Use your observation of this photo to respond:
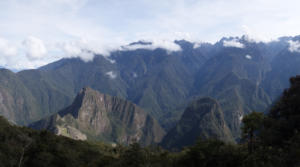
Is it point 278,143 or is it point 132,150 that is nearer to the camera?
point 132,150

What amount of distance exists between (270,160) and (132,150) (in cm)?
2699

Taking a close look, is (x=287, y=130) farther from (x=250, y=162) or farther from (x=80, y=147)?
(x=80, y=147)

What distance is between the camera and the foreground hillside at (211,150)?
54.9m

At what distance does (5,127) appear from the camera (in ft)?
391

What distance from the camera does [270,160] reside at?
161ft

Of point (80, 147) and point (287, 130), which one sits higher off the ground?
point (287, 130)

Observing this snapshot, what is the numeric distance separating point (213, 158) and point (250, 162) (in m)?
10.4

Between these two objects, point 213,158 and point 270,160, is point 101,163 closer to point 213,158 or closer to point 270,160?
point 213,158

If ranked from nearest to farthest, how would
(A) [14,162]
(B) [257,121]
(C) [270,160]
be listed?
(C) [270,160] → (B) [257,121] → (A) [14,162]

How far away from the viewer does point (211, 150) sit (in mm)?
61344

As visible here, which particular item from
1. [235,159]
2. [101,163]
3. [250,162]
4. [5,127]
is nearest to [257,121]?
[235,159]

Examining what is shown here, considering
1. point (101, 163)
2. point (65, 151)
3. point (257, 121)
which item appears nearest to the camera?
point (257, 121)

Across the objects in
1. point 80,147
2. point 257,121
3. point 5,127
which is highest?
point 257,121

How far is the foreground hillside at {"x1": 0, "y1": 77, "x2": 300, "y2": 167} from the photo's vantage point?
5491 cm
